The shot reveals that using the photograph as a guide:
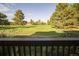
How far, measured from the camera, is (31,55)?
8.15 feet

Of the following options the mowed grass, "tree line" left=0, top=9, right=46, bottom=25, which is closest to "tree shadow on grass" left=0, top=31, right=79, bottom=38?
the mowed grass

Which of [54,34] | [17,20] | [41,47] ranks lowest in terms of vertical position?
[41,47]

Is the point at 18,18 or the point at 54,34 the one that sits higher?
the point at 18,18

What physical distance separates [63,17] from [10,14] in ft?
1.94

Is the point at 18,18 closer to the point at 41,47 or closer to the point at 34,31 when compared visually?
the point at 34,31

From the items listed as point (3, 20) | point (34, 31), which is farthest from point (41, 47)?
point (3, 20)

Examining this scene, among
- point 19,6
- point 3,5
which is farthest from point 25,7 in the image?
point 3,5

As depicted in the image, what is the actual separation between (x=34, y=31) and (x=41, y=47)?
19 centimetres

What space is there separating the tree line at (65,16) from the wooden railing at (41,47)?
18 cm

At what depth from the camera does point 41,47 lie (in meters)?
2.46

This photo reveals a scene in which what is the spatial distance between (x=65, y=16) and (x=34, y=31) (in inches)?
15.1

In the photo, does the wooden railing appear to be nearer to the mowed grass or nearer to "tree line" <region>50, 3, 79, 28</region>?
the mowed grass

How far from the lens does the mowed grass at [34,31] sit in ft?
8.10

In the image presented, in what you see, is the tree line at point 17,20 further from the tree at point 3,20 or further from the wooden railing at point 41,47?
the wooden railing at point 41,47
